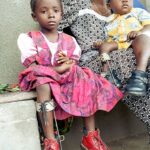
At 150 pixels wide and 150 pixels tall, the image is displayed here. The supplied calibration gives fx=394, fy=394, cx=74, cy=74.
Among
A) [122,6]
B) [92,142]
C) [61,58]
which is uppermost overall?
[122,6]

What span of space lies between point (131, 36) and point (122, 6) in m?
0.36

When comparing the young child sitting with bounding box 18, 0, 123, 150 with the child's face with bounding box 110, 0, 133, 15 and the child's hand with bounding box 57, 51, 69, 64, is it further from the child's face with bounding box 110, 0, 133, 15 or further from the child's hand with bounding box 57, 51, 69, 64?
the child's face with bounding box 110, 0, 133, 15

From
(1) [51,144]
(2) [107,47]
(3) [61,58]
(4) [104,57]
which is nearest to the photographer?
(1) [51,144]

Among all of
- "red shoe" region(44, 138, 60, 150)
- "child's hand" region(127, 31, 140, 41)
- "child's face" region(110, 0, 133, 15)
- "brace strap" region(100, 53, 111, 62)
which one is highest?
"child's face" region(110, 0, 133, 15)

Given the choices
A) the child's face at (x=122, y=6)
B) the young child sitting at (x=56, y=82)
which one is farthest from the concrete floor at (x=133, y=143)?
the child's face at (x=122, y=6)

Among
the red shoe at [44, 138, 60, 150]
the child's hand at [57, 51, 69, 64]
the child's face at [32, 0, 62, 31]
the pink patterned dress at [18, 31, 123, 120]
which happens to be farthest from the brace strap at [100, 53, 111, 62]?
the red shoe at [44, 138, 60, 150]

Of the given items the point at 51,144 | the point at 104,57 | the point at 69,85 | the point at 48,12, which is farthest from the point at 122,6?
the point at 51,144

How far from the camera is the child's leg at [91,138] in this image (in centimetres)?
270

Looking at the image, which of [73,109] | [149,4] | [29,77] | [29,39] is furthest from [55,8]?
[149,4]

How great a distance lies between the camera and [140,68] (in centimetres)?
269

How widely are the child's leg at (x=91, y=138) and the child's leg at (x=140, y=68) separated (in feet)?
1.23

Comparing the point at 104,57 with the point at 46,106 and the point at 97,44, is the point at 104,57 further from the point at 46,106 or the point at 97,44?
the point at 46,106

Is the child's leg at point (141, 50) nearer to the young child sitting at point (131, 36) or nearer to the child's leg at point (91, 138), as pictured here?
the young child sitting at point (131, 36)

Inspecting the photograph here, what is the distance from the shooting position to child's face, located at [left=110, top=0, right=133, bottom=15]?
326 centimetres
